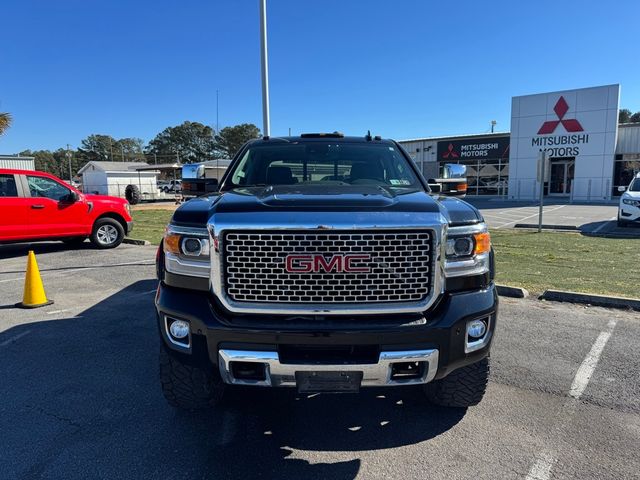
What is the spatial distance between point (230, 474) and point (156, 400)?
1144 mm

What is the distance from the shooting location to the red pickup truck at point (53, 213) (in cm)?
973

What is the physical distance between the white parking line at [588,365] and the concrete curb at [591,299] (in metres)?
0.90

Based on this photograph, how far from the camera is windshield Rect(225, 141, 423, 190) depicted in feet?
13.3

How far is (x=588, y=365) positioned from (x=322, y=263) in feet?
9.56

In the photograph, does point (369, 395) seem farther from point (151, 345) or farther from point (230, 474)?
point (151, 345)

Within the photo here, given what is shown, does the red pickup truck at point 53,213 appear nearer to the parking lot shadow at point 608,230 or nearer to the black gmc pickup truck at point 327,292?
the black gmc pickup truck at point 327,292

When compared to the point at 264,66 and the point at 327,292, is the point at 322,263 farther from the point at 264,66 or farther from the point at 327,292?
the point at 264,66

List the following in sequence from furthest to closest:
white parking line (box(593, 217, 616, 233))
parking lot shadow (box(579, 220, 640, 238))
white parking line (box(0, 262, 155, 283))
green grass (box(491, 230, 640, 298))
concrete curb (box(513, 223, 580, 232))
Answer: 1. concrete curb (box(513, 223, 580, 232))
2. white parking line (box(593, 217, 616, 233))
3. parking lot shadow (box(579, 220, 640, 238))
4. white parking line (box(0, 262, 155, 283))
5. green grass (box(491, 230, 640, 298))

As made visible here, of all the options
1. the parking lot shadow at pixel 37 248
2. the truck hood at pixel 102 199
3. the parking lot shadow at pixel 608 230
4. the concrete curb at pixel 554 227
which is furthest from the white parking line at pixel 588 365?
the concrete curb at pixel 554 227

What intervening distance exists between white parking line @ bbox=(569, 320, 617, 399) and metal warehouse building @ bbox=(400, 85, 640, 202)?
24.1 meters

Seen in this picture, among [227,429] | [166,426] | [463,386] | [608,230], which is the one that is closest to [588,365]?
[463,386]

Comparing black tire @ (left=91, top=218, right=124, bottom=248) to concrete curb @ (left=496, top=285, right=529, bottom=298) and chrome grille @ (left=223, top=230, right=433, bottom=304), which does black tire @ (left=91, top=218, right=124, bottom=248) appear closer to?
concrete curb @ (left=496, top=285, right=529, bottom=298)

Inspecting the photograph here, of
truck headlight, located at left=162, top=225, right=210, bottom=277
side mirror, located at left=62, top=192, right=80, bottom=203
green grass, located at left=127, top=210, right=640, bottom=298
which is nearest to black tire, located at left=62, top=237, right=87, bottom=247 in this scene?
side mirror, located at left=62, top=192, right=80, bottom=203

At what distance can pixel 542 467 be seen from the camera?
2.65 metres
